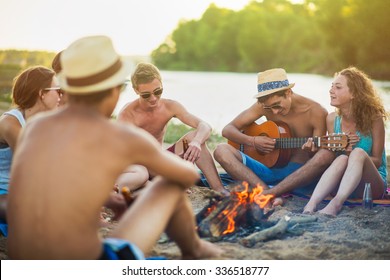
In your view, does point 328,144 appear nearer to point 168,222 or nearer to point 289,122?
point 289,122

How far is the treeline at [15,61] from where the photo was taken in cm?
945

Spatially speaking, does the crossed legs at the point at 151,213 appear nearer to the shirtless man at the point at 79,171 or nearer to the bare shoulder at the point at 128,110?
the shirtless man at the point at 79,171

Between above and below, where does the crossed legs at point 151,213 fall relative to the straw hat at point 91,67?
below

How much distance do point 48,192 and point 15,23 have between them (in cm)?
544

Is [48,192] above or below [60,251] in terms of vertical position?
above

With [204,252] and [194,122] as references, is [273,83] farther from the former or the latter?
[204,252]

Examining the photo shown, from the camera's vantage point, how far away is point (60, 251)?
2.75 m

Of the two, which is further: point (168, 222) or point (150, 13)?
point (150, 13)

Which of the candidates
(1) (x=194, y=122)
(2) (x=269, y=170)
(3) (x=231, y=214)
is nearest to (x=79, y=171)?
(3) (x=231, y=214)

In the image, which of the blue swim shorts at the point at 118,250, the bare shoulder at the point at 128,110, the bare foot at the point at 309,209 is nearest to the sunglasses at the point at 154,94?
the bare shoulder at the point at 128,110

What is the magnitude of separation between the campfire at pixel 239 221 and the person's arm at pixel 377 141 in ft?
3.74

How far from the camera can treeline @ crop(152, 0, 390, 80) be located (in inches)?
1109

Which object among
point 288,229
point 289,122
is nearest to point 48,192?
point 288,229
